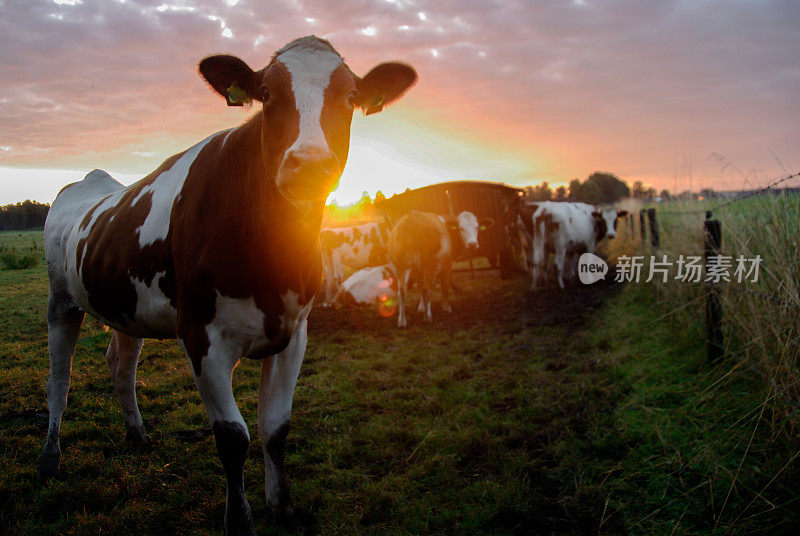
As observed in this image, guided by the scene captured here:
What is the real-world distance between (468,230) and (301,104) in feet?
29.8

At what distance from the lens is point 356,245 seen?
12.6m

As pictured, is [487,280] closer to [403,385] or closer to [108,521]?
[403,385]

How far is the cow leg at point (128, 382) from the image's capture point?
145 inches

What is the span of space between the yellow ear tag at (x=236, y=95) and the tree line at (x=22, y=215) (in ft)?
10.2

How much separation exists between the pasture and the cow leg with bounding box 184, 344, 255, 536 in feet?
0.94

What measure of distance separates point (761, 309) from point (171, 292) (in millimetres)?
4076

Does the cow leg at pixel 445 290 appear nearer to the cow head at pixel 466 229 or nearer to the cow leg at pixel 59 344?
the cow head at pixel 466 229

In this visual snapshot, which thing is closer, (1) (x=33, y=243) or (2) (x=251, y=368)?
(1) (x=33, y=243)

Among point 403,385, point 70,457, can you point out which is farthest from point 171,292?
point 403,385

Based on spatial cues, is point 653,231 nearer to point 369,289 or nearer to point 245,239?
point 369,289

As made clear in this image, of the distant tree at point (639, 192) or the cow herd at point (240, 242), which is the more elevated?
the distant tree at point (639, 192)

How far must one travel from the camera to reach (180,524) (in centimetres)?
271

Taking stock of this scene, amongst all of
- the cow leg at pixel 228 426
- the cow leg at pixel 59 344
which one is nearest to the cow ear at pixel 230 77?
the cow leg at pixel 228 426

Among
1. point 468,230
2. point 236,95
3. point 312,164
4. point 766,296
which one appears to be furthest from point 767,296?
point 468,230
